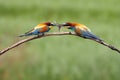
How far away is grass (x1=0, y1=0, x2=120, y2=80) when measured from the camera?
175cm

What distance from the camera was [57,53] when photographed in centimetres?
177

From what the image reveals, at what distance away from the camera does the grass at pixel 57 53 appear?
68.7 inches

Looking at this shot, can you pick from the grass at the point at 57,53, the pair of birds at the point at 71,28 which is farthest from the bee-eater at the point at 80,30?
the grass at the point at 57,53

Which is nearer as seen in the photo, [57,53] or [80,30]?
[80,30]

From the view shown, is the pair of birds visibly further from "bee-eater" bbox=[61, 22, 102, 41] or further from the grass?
the grass

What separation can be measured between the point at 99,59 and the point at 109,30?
0.50ft

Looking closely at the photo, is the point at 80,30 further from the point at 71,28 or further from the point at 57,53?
the point at 57,53

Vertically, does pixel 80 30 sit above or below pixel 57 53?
above

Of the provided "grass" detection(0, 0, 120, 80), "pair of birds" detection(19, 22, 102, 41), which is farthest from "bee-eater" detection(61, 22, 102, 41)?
"grass" detection(0, 0, 120, 80)

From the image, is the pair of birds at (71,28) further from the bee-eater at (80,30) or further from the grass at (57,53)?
the grass at (57,53)

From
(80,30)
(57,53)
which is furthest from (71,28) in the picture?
(57,53)

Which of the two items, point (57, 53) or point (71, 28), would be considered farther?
point (57, 53)

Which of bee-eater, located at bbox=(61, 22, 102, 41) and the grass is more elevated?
bee-eater, located at bbox=(61, 22, 102, 41)

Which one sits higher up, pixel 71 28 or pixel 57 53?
pixel 71 28
